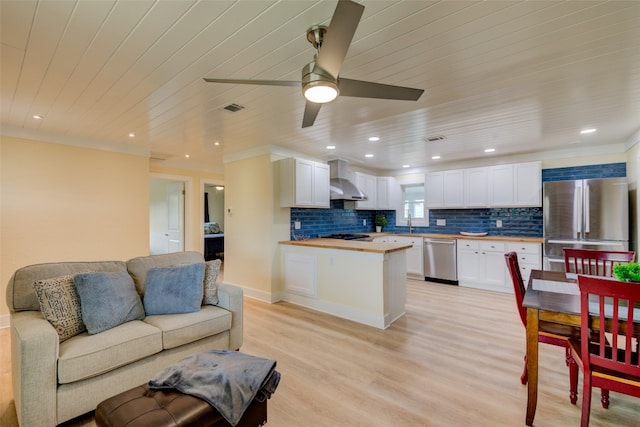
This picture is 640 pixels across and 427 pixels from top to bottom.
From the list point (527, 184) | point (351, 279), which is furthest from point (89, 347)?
point (527, 184)

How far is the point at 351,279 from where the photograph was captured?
373cm

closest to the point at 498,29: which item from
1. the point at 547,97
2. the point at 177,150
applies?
the point at 547,97

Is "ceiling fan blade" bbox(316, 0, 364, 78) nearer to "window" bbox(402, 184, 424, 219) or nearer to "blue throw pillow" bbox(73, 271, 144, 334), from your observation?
"blue throw pillow" bbox(73, 271, 144, 334)

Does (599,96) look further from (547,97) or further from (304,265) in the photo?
(304,265)

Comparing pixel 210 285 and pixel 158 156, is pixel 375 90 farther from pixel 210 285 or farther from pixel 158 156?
pixel 158 156

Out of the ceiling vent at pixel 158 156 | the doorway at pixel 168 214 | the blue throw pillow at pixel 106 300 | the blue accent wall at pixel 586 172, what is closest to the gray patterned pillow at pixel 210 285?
the blue throw pillow at pixel 106 300

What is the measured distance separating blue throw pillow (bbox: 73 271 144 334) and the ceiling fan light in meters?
2.06

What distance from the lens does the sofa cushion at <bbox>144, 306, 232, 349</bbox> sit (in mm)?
2229

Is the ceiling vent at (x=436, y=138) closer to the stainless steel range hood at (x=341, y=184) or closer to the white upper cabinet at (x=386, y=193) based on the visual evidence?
the stainless steel range hood at (x=341, y=184)

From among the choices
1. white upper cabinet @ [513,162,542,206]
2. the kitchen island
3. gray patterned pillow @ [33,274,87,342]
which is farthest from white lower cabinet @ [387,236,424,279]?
gray patterned pillow @ [33,274,87,342]

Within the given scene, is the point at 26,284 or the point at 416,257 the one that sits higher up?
the point at 26,284

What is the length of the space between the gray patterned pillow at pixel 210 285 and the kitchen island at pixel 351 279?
1586 mm

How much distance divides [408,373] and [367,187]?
14.1 feet

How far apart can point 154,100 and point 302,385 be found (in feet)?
9.47
